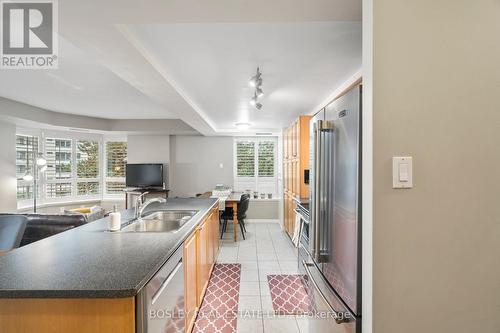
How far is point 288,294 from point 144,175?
4.48 metres

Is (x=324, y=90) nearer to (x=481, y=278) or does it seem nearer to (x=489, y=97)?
(x=489, y=97)

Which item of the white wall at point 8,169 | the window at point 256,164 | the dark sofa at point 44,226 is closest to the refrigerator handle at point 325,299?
the dark sofa at point 44,226

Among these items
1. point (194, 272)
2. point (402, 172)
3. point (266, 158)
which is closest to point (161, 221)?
point (194, 272)

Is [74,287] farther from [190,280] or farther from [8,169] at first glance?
[8,169]

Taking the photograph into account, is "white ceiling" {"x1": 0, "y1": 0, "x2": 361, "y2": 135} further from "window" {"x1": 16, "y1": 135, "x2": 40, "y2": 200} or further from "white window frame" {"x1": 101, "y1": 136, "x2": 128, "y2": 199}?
"white window frame" {"x1": 101, "y1": 136, "x2": 128, "y2": 199}

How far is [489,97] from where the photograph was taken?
0.93 m

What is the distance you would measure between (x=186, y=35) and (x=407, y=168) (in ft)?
5.34

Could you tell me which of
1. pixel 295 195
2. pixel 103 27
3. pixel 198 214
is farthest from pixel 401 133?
pixel 295 195

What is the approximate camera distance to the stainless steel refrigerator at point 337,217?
3.58ft

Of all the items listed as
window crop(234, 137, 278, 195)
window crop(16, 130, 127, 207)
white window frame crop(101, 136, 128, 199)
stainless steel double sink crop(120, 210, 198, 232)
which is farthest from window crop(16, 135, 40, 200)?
window crop(234, 137, 278, 195)

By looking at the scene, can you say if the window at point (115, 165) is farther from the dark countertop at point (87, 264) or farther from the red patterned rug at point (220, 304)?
the dark countertop at point (87, 264)

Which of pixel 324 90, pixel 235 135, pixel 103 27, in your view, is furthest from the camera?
pixel 235 135

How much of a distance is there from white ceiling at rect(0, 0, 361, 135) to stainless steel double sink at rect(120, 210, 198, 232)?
4.46ft

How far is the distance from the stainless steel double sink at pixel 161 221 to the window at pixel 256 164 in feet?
11.5
